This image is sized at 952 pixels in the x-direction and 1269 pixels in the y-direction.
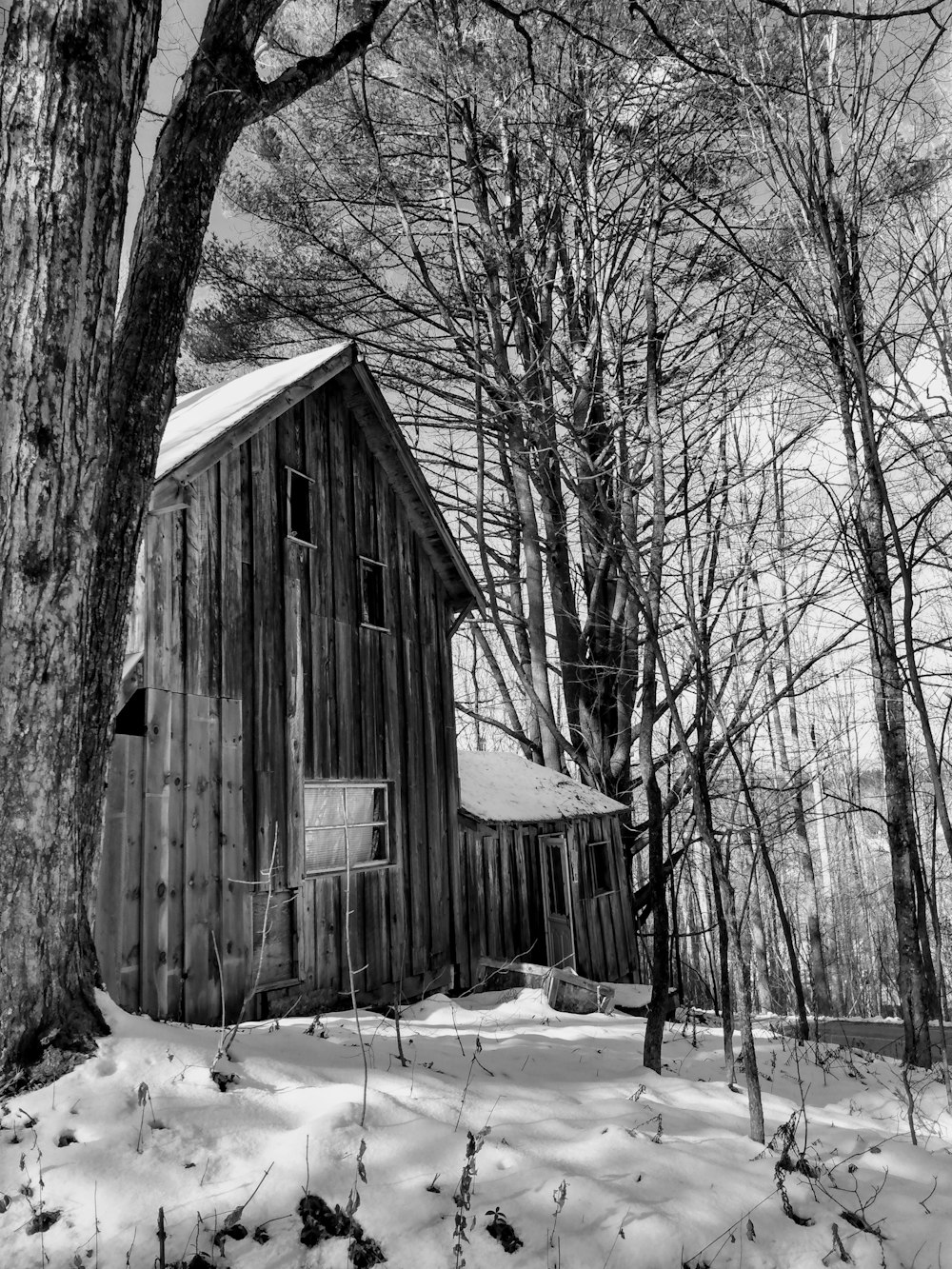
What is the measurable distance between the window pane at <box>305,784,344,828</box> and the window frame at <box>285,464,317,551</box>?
233 cm

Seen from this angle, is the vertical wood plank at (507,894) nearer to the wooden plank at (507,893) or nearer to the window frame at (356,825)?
the wooden plank at (507,893)

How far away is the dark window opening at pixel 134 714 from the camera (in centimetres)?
626

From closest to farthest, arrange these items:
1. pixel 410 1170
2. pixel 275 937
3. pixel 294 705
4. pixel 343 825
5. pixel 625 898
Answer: pixel 410 1170 < pixel 275 937 < pixel 294 705 < pixel 343 825 < pixel 625 898

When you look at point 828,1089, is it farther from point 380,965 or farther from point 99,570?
point 99,570

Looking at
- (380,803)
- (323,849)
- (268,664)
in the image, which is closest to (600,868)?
(380,803)

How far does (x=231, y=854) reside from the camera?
682cm

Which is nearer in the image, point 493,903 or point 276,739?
point 276,739

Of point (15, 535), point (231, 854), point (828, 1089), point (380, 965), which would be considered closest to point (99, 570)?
point (15, 535)

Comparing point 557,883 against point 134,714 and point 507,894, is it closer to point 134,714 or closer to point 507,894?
point 507,894

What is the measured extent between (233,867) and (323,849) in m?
1.28

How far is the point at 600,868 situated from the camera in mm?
13445

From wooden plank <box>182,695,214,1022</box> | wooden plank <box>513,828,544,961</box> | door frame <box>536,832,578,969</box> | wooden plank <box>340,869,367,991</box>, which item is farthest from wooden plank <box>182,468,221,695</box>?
door frame <box>536,832,578,969</box>

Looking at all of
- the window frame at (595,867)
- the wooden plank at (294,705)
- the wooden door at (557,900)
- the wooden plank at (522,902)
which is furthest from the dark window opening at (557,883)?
the wooden plank at (294,705)

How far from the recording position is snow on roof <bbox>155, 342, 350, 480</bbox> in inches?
269
